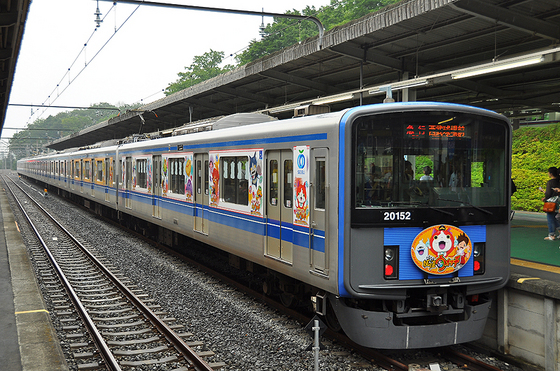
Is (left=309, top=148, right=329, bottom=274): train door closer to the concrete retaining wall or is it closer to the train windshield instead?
the train windshield

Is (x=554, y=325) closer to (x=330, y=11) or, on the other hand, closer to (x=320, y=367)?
(x=320, y=367)

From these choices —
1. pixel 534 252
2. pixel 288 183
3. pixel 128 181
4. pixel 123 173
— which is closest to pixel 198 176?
pixel 288 183

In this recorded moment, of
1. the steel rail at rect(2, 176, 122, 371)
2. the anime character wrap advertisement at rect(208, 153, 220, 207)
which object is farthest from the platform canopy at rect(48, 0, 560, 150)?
the steel rail at rect(2, 176, 122, 371)

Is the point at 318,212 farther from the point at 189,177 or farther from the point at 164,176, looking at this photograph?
the point at 164,176

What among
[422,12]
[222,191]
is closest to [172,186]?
[222,191]

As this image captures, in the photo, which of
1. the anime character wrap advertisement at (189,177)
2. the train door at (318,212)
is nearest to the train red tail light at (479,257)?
the train door at (318,212)

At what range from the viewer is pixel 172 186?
1215cm

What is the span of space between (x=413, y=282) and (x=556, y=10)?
17.1 ft

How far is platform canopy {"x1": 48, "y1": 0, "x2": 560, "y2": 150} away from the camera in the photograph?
324 inches

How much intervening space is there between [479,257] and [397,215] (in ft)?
3.91

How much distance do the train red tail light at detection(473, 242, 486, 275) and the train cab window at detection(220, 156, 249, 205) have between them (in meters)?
3.60

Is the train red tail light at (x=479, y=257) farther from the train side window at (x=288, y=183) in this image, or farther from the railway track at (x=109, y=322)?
the railway track at (x=109, y=322)

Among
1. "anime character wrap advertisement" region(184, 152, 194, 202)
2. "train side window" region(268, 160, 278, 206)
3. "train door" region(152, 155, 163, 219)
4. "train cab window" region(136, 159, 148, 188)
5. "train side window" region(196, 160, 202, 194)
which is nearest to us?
"train side window" region(268, 160, 278, 206)

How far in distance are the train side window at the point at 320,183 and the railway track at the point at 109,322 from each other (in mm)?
2160
